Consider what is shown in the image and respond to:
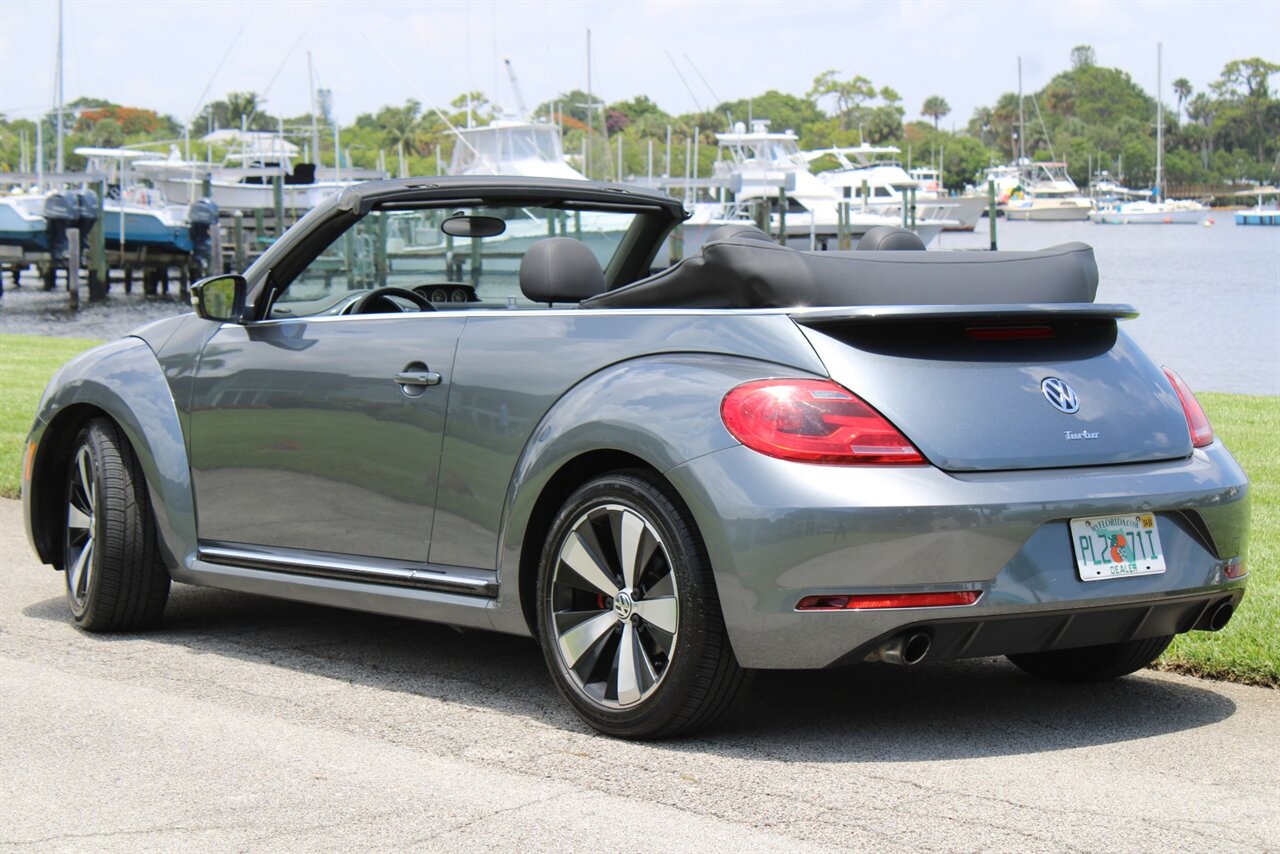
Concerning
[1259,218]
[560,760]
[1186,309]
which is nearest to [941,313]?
[560,760]

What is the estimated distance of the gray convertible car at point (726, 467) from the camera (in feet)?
14.3

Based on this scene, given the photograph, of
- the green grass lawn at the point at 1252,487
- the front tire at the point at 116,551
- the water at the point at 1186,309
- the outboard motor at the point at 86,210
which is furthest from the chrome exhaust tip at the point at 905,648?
the outboard motor at the point at 86,210

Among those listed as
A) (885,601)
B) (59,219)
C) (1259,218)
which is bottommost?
(885,601)

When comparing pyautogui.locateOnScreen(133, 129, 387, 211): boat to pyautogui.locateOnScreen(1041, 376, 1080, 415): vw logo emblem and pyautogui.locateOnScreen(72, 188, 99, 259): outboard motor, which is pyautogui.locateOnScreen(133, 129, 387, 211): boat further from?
pyautogui.locateOnScreen(1041, 376, 1080, 415): vw logo emblem

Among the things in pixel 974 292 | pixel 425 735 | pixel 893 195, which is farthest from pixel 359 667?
pixel 893 195

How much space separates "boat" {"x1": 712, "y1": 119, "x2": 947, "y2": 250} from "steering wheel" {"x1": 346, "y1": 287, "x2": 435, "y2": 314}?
57.0 m

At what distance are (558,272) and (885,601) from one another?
1633 millimetres

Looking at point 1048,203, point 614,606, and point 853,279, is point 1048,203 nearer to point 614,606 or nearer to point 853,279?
point 853,279

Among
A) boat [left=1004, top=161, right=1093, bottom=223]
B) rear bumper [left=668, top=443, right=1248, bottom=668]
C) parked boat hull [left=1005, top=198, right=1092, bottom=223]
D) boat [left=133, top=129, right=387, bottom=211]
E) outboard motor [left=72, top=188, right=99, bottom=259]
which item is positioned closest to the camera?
rear bumper [left=668, top=443, right=1248, bottom=668]

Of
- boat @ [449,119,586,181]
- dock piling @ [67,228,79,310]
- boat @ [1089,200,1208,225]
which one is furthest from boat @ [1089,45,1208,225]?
dock piling @ [67,228,79,310]

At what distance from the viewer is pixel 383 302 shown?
5.97 meters

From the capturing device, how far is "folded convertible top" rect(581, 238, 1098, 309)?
15.3 feet

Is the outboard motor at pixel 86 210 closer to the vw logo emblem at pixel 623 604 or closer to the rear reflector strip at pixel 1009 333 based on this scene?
the vw logo emblem at pixel 623 604

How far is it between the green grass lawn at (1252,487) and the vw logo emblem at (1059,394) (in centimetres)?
149
